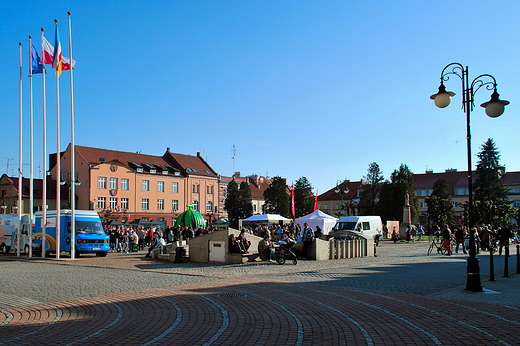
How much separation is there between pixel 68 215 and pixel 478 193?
66.8 metres

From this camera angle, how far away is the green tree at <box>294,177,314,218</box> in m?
82.5

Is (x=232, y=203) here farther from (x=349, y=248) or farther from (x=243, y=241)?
(x=243, y=241)

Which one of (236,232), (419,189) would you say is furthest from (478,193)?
(236,232)

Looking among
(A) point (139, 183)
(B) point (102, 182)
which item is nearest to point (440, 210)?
(A) point (139, 183)

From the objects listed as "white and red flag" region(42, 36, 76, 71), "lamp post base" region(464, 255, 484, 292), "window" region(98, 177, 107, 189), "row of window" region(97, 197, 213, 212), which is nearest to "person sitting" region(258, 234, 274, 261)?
"lamp post base" region(464, 255, 484, 292)

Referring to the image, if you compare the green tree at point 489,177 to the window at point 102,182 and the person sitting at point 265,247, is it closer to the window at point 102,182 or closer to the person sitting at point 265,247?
the window at point 102,182

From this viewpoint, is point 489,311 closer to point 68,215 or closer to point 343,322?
point 343,322

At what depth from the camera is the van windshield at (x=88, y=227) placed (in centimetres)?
2550

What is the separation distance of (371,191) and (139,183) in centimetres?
3734

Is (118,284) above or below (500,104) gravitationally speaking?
below

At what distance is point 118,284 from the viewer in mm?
13039

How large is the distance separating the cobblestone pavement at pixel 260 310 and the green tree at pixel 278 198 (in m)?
67.1

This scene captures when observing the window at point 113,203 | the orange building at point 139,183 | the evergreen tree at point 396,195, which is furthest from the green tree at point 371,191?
the window at point 113,203

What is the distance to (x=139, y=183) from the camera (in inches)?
2618
